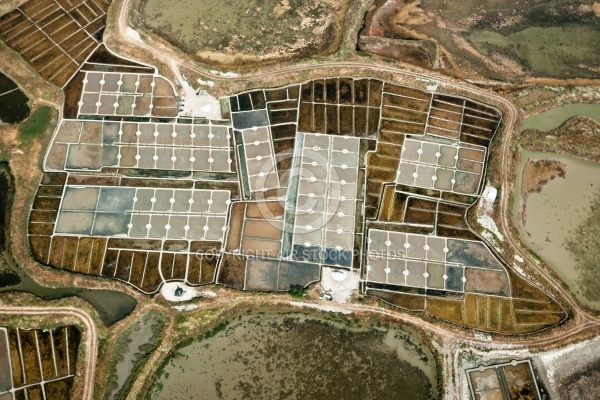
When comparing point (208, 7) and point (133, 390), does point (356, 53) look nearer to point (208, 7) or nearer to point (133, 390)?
point (208, 7)

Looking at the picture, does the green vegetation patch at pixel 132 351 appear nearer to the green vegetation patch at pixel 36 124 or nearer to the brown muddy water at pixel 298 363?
the brown muddy water at pixel 298 363

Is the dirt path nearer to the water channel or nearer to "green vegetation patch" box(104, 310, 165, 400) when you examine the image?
the water channel

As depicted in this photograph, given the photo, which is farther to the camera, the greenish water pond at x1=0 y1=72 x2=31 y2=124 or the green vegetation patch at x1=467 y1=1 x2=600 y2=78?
the green vegetation patch at x1=467 y1=1 x2=600 y2=78

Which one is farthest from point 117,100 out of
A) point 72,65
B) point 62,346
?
point 62,346

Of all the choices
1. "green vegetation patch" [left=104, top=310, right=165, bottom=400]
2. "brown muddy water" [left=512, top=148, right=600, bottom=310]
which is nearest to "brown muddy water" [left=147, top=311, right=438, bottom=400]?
"green vegetation patch" [left=104, top=310, right=165, bottom=400]

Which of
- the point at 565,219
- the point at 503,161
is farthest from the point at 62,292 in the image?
the point at 565,219

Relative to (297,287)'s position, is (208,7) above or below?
above

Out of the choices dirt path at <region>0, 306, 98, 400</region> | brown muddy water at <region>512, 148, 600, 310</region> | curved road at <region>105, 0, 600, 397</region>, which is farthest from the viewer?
brown muddy water at <region>512, 148, 600, 310</region>
